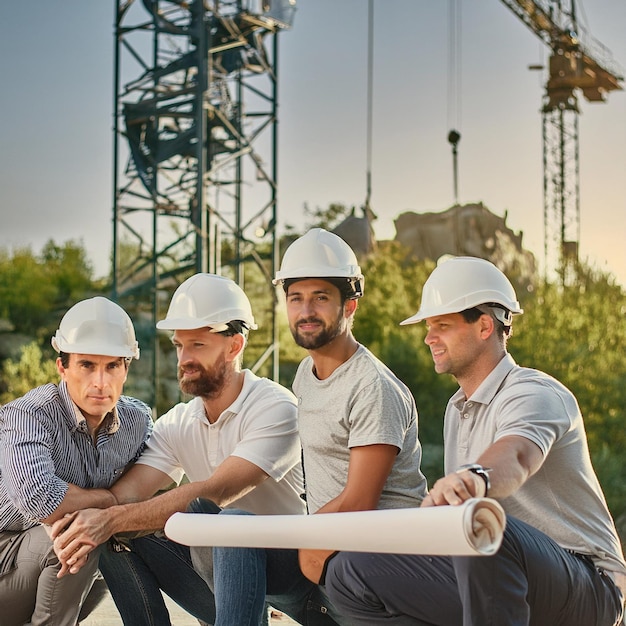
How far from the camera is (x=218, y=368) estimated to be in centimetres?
337

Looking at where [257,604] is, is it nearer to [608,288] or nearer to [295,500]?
[295,500]

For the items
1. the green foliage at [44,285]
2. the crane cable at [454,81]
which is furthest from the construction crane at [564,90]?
the green foliage at [44,285]

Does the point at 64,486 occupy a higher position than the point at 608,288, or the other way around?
the point at 608,288

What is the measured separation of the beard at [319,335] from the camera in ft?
10.1

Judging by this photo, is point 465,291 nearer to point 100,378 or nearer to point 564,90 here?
point 100,378

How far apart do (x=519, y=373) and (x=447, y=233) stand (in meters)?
26.6

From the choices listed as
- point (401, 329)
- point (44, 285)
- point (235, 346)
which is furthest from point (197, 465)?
point (44, 285)

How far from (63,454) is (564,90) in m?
28.9

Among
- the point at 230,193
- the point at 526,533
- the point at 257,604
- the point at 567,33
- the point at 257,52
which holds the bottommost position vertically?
the point at 257,604

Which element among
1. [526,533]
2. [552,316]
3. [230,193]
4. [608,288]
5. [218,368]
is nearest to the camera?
[526,533]

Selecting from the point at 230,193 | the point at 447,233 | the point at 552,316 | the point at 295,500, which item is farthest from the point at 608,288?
the point at 295,500

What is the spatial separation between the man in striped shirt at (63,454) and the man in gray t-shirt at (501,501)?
90cm

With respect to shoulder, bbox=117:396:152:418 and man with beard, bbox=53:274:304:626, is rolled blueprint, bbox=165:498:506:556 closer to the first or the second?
man with beard, bbox=53:274:304:626

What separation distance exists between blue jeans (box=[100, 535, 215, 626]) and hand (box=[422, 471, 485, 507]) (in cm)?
123
